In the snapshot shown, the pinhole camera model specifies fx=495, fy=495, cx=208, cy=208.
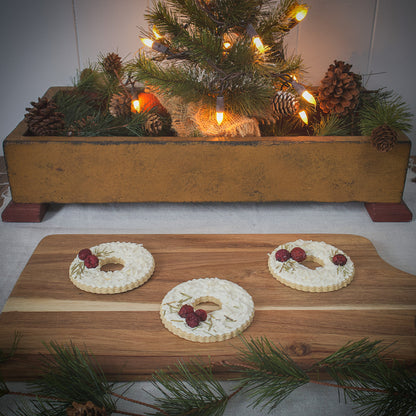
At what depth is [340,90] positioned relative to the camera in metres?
1.22

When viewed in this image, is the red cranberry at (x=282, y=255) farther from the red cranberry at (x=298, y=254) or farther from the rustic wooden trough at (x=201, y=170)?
the rustic wooden trough at (x=201, y=170)

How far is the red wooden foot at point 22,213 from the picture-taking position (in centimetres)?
122

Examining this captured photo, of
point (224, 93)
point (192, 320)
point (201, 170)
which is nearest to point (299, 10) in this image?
point (224, 93)

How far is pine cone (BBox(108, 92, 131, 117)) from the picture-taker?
4.22ft

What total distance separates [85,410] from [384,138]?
2.83ft

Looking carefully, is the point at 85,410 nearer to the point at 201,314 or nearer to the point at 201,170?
the point at 201,314

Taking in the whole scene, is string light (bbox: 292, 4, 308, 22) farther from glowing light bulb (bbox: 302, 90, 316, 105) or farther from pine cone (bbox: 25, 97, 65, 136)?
pine cone (bbox: 25, 97, 65, 136)

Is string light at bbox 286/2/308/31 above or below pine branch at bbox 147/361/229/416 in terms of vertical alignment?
above

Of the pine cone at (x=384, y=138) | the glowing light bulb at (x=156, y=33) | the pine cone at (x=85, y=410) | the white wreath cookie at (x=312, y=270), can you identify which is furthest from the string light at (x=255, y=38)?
the pine cone at (x=85, y=410)

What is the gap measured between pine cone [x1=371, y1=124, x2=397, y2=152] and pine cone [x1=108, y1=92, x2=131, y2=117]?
622 mm

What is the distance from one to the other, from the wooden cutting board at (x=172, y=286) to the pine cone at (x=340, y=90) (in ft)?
1.24

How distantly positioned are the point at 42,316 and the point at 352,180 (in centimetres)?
77

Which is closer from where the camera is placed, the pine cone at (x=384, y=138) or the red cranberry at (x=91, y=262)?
the red cranberry at (x=91, y=262)

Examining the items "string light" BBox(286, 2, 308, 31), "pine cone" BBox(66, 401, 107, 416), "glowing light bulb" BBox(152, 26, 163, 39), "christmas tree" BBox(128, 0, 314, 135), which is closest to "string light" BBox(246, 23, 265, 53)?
"christmas tree" BBox(128, 0, 314, 135)
